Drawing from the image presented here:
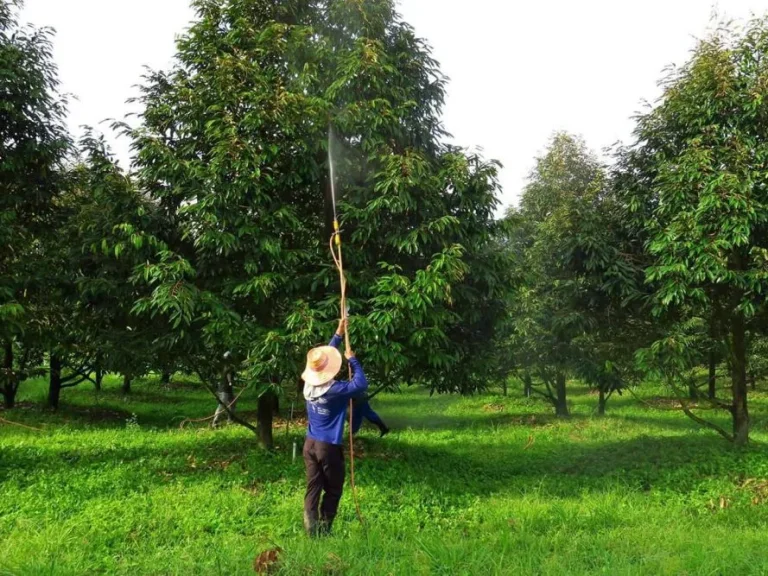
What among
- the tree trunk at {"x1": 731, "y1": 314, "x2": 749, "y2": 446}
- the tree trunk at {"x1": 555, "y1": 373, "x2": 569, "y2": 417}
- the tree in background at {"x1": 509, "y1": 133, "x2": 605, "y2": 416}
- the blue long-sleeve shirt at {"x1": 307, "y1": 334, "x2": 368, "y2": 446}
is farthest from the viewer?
the tree trunk at {"x1": 555, "y1": 373, "x2": 569, "y2": 417}

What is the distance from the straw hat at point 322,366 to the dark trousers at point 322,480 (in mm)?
634

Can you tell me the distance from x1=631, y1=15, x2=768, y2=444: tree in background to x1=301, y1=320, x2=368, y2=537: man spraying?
206 inches

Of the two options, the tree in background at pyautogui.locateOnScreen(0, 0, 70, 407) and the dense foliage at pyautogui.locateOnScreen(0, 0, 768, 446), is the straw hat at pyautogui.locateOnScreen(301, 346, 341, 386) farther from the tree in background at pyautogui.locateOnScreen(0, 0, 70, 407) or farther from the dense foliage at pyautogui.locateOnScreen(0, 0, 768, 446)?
the tree in background at pyautogui.locateOnScreen(0, 0, 70, 407)

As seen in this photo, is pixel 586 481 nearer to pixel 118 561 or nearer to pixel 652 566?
pixel 652 566

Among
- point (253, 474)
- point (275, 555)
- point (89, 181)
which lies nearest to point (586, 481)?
point (253, 474)

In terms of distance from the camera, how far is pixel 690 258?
8.24 m

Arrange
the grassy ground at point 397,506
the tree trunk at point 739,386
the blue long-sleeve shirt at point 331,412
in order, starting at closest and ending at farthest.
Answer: the grassy ground at point 397,506, the blue long-sleeve shirt at point 331,412, the tree trunk at point 739,386

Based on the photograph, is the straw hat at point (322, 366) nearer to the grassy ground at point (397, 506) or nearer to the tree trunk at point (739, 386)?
the grassy ground at point (397, 506)

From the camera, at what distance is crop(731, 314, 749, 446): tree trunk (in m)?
9.93

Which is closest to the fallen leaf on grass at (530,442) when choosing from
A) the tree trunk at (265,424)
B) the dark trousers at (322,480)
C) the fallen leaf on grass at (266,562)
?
the tree trunk at (265,424)

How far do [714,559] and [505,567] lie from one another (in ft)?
5.88

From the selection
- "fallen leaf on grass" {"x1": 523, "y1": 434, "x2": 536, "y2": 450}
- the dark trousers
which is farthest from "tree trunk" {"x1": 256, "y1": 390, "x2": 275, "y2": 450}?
"fallen leaf on grass" {"x1": 523, "y1": 434, "x2": 536, "y2": 450}

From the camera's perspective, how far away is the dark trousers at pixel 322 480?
565cm

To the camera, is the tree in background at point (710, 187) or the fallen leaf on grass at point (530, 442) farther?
the fallen leaf on grass at point (530, 442)
